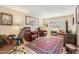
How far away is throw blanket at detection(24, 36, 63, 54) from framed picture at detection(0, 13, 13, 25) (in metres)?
0.65

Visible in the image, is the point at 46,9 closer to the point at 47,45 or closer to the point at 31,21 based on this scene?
the point at 31,21

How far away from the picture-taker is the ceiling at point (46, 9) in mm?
1812

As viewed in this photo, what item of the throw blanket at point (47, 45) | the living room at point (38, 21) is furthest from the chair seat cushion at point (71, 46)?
the throw blanket at point (47, 45)

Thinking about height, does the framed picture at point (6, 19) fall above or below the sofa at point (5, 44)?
above

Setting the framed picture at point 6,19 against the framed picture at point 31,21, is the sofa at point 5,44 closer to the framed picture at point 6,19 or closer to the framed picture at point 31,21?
the framed picture at point 6,19

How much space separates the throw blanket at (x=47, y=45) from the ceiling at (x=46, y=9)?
0.53 metres

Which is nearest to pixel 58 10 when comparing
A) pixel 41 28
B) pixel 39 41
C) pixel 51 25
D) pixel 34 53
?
pixel 51 25

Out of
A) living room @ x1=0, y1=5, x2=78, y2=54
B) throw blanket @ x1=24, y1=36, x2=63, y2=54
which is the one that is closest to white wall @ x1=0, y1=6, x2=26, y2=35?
living room @ x1=0, y1=5, x2=78, y2=54

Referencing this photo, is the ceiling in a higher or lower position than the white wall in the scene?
higher

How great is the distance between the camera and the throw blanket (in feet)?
6.02

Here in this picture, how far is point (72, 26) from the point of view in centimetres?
184

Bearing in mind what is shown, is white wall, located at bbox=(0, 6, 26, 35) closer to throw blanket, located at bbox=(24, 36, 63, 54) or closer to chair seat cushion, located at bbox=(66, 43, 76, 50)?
throw blanket, located at bbox=(24, 36, 63, 54)
